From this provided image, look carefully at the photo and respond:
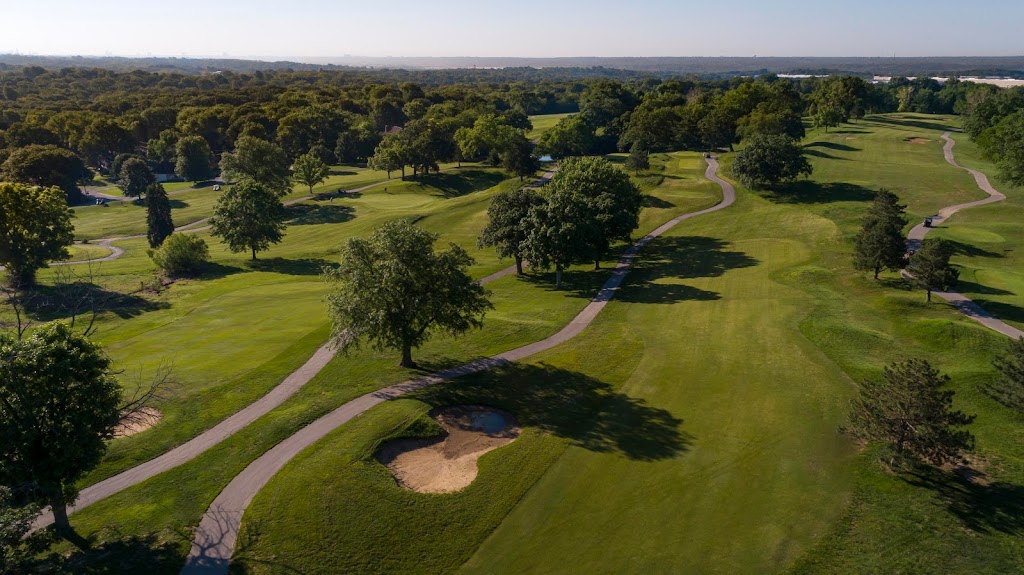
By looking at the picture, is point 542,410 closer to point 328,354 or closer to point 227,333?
point 328,354

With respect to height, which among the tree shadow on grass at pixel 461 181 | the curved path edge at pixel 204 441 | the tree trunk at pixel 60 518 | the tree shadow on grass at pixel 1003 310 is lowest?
the curved path edge at pixel 204 441

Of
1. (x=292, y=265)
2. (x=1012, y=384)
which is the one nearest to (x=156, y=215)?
(x=292, y=265)

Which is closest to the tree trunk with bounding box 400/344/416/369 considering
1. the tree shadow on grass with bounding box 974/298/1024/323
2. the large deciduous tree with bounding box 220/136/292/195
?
the tree shadow on grass with bounding box 974/298/1024/323

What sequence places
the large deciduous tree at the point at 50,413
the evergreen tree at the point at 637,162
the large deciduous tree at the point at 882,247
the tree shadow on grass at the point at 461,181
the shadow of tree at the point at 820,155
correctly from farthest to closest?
1. the tree shadow on grass at the point at 461,181
2. the shadow of tree at the point at 820,155
3. the evergreen tree at the point at 637,162
4. the large deciduous tree at the point at 882,247
5. the large deciduous tree at the point at 50,413

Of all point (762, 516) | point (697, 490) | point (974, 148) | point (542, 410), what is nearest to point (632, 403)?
point (542, 410)

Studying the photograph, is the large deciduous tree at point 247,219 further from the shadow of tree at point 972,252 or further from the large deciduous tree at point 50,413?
the shadow of tree at point 972,252

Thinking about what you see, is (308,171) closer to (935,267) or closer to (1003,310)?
(935,267)

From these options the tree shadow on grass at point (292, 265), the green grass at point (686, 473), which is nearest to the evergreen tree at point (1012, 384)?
the green grass at point (686, 473)
